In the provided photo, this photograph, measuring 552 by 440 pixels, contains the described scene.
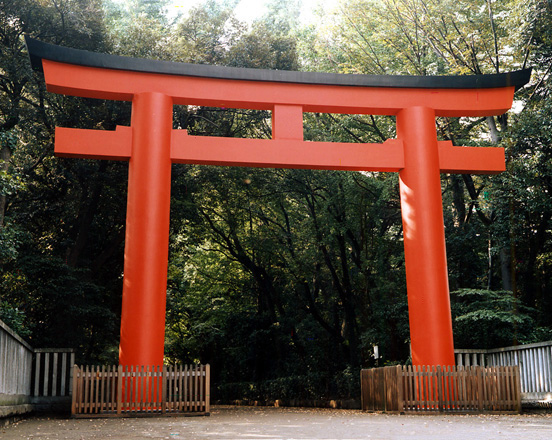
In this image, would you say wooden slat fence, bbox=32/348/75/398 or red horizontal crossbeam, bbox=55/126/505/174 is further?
wooden slat fence, bbox=32/348/75/398

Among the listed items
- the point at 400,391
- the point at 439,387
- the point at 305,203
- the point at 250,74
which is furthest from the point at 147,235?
the point at 305,203

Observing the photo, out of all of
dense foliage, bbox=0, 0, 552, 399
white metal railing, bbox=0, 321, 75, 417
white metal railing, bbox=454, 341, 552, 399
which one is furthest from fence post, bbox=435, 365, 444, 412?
white metal railing, bbox=0, 321, 75, 417

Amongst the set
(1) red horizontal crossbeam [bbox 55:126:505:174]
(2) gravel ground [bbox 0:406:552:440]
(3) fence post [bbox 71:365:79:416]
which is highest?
(1) red horizontal crossbeam [bbox 55:126:505:174]

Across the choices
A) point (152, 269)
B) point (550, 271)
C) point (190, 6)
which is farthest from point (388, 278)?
point (190, 6)

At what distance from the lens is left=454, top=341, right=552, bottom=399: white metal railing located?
10.4 metres

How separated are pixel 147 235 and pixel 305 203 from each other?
33.7 ft

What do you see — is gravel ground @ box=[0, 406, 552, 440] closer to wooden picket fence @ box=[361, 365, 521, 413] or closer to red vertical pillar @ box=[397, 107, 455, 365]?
wooden picket fence @ box=[361, 365, 521, 413]

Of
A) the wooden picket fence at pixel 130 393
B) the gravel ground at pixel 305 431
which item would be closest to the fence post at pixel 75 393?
the wooden picket fence at pixel 130 393

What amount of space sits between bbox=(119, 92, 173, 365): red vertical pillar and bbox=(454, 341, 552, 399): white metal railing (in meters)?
6.63

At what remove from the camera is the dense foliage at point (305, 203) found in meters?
13.8

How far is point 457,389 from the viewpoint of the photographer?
33.9ft

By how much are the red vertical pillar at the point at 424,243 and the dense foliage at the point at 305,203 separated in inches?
74.1

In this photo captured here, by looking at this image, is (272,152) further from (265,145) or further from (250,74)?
(250,74)

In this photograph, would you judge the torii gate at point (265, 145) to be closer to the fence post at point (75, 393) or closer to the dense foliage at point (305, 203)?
the fence post at point (75, 393)
